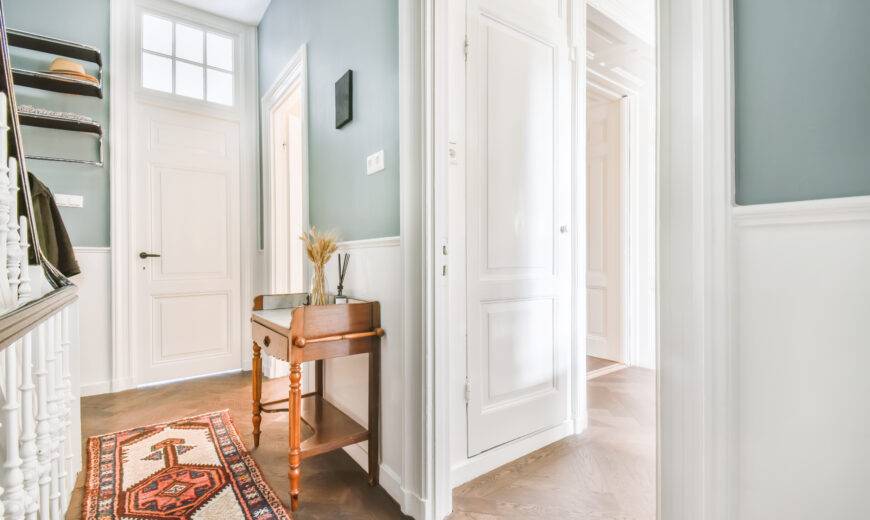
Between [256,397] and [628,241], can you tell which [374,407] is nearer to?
[256,397]

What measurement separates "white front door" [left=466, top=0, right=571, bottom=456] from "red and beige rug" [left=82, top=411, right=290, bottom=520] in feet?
3.29

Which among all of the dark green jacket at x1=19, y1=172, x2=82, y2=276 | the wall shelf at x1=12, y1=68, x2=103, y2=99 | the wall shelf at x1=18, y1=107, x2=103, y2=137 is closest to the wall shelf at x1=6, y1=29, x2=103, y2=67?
the wall shelf at x1=12, y1=68, x2=103, y2=99

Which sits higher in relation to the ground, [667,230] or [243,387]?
[667,230]

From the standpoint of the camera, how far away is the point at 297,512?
1577 mm

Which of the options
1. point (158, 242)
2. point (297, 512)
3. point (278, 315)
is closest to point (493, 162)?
point (278, 315)

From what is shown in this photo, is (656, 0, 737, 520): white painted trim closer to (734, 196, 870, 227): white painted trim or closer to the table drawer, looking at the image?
(734, 196, 870, 227): white painted trim

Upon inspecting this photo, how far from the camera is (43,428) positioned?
3.63 feet

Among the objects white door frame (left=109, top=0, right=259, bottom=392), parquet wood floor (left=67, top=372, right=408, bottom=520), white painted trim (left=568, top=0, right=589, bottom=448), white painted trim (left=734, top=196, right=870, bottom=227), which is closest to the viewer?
white painted trim (left=734, top=196, right=870, bottom=227)

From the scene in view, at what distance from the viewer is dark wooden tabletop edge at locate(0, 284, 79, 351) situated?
73 centimetres

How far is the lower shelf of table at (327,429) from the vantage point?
66.2 inches

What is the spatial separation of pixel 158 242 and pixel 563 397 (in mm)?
3269

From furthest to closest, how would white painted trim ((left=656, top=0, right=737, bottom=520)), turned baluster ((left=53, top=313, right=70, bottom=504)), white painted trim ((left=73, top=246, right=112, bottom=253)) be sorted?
white painted trim ((left=73, top=246, right=112, bottom=253)) < turned baluster ((left=53, top=313, right=70, bottom=504)) < white painted trim ((left=656, top=0, right=737, bottom=520))

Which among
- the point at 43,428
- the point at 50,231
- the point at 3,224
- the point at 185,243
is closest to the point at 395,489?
the point at 43,428

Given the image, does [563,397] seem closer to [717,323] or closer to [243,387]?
[717,323]
